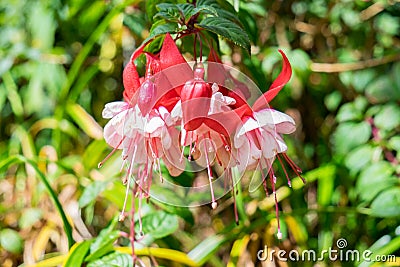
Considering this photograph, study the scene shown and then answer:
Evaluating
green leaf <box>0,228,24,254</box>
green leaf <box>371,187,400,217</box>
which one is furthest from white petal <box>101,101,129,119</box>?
green leaf <box>0,228,24,254</box>

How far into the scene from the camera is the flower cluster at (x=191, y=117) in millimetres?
504

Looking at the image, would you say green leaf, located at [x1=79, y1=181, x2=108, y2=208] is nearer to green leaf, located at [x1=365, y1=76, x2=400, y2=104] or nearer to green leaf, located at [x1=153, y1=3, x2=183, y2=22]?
green leaf, located at [x1=153, y1=3, x2=183, y2=22]

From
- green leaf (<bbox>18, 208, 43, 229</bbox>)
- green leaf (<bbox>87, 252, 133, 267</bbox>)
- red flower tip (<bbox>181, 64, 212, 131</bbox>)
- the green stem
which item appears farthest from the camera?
green leaf (<bbox>18, 208, 43, 229</bbox>)

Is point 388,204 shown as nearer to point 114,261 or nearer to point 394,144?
point 394,144

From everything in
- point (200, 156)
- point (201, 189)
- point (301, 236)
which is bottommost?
point (301, 236)

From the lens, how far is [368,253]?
889mm

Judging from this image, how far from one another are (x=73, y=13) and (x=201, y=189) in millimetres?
572

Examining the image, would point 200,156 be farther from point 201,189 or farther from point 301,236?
point 301,236

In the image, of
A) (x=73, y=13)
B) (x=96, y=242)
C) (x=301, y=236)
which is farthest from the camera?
(x=73, y=13)

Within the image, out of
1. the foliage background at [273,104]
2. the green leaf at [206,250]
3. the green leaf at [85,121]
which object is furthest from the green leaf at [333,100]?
the green leaf at [85,121]

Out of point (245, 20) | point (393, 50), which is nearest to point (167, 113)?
point (245, 20)

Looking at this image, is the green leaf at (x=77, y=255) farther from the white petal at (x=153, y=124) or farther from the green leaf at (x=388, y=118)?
the green leaf at (x=388, y=118)

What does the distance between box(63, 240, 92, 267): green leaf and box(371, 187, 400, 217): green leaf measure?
0.46 m

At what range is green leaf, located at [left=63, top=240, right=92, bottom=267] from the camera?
77 centimetres
